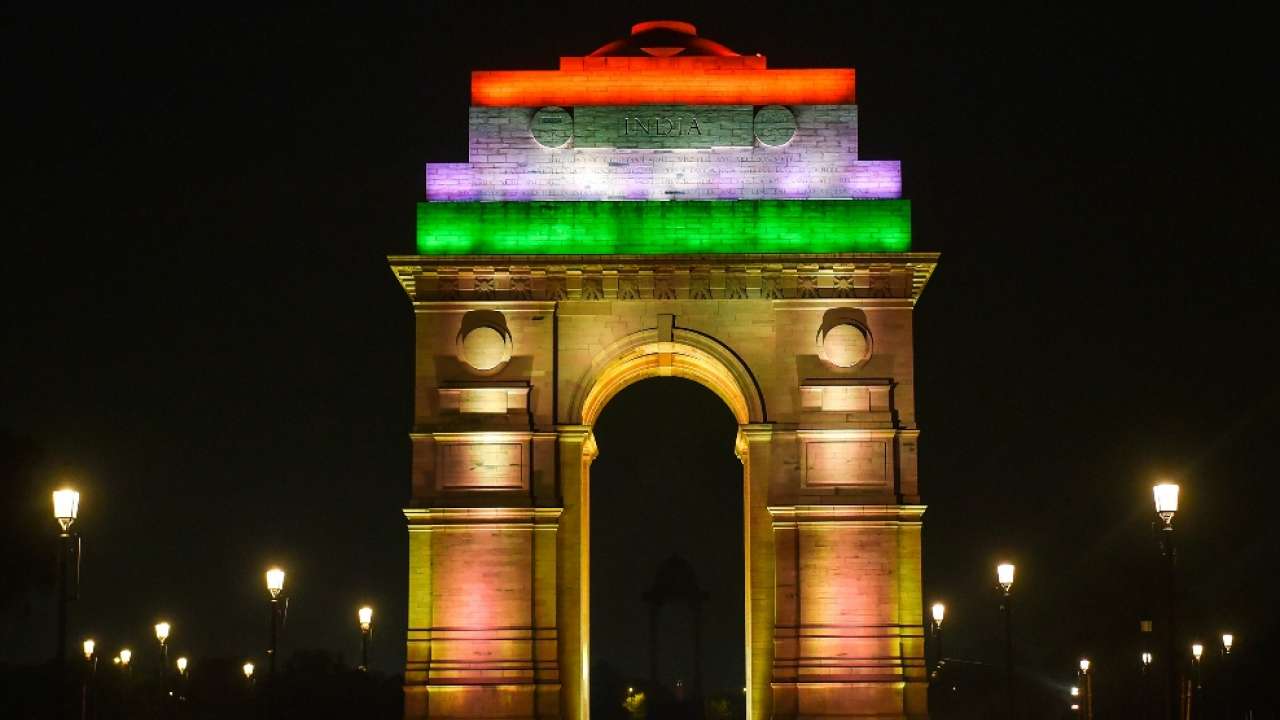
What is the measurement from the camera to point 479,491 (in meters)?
48.2

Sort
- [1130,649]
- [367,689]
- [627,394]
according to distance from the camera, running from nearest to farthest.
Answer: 1. [367,689]
2. [627,394]
3. [1130,649]

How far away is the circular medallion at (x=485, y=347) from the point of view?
48469 millimetres

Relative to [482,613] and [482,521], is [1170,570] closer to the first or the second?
[482,613]

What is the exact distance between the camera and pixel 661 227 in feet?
160

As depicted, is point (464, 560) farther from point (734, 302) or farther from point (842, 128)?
point (842, 128)

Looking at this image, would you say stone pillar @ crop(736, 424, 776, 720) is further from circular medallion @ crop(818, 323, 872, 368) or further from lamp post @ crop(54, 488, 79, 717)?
lamp post @ crop(54, 488, 79, 717)

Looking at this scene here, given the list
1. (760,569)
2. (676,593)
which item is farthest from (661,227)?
(676,593)

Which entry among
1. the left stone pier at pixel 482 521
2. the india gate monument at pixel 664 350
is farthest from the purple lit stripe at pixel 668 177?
the left stone pier at pixel 482 521

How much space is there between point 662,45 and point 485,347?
801 centimetres

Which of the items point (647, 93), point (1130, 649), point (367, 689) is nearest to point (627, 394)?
point (367, 689)

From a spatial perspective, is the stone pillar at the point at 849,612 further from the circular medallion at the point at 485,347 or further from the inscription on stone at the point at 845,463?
the circular medallion at the point at 485,347

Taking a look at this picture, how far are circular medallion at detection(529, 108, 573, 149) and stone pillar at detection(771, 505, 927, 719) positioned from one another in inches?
360

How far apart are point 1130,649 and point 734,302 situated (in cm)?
4154

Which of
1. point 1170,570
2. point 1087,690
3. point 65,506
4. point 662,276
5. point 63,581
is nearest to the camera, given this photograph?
point 63,581
